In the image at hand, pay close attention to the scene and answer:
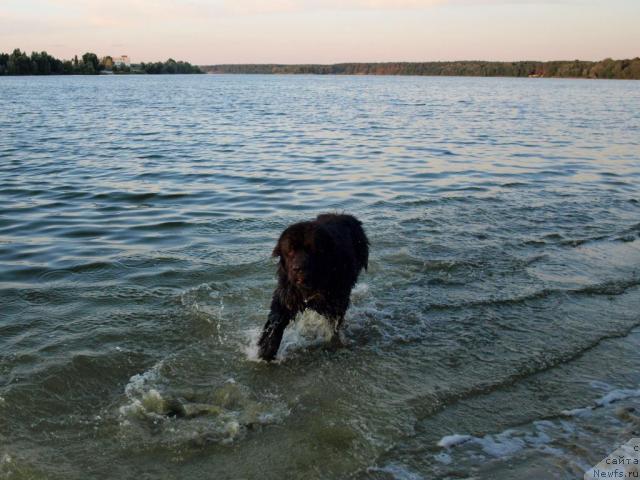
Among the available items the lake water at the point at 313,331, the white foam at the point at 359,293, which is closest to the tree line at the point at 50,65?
the lake water at the point at 313,331

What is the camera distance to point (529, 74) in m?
167

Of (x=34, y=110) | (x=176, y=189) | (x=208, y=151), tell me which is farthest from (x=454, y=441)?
(x=34, y=110)

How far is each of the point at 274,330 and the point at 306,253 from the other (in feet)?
3.06

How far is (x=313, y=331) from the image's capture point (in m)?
6.91

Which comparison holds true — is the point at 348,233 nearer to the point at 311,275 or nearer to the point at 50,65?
the point at 311,275

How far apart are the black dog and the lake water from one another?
1.23 ft

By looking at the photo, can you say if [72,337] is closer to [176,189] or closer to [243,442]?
[243,442]

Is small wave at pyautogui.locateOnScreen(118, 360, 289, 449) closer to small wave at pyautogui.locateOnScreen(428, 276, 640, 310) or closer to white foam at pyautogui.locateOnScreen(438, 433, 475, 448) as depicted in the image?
white foam at pyautogui.locateOnScreen(438, 433, 475, 448)

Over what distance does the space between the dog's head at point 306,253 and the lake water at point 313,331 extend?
2.92ft

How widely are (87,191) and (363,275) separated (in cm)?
801

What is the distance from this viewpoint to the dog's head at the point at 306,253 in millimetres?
5793

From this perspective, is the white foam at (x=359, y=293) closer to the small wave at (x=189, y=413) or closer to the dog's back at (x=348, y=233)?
the dog's back at (x=348, y=233)

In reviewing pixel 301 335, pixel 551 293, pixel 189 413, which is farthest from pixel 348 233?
pixel 551 293

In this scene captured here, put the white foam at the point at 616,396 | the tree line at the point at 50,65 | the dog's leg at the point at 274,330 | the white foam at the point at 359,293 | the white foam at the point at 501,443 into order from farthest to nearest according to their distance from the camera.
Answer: the tree line at the point at 50,65 → the white foam at the point at 359,293 → the dog's leg at the point at 274,330 → the white foam at the point at 616,396 → the white foam at the point at 501,443
